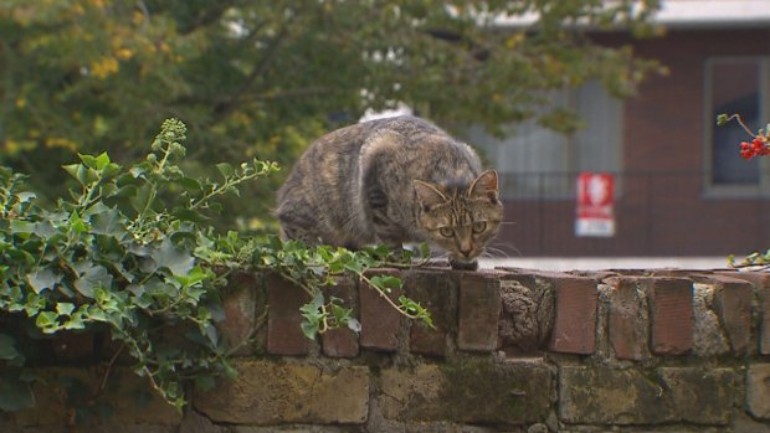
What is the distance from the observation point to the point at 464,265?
12.6ft

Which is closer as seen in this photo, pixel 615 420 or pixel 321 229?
Result: pixel 615 420

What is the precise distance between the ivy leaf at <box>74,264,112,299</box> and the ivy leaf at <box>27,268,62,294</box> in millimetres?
51

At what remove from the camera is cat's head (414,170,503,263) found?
4039mm

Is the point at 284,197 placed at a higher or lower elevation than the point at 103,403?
higher

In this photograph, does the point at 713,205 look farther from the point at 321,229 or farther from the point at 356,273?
the point at 356,273

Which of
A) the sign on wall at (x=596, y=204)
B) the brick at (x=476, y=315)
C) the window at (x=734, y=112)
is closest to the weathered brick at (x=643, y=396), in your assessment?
the brick at (x=476, y=315)

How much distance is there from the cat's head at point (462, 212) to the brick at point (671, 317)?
0.81 m

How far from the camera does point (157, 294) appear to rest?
3.02m

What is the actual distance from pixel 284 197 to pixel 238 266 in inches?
73.9

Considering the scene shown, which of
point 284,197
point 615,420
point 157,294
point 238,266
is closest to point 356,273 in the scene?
point 238,266

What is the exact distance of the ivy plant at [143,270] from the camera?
116 inches

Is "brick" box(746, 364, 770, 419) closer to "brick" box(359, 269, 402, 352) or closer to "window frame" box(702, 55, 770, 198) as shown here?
"brick" box(359, 269, 402, 352)

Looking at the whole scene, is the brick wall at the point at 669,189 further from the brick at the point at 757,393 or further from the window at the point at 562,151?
the brick at the point at 757,393

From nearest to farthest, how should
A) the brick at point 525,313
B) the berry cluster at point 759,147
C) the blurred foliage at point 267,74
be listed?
the brick at point 525,313
the berry cluster at point 759,147
the blurred foliage at point 267,74
